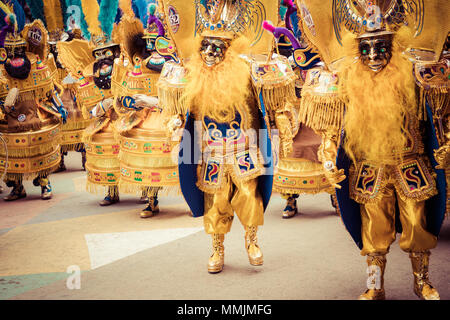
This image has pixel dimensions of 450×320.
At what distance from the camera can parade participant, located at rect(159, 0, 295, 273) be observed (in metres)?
3.33

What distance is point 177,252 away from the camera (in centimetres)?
412

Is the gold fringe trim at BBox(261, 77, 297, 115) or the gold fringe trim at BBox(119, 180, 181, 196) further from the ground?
the gold fringe trim at BBox(261, 77, 297, 115)

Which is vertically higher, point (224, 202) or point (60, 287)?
point (224, 202)

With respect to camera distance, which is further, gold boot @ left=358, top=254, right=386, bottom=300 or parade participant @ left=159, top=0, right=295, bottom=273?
parade participant @ left=159, top=0, right=295, bottom=273

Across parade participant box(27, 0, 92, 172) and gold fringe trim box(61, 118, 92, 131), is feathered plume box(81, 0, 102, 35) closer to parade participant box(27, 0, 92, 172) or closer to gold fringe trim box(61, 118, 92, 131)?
parade participant box(27, 0, 92, 172)

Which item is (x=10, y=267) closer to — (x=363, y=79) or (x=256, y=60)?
(x=256, y=60)

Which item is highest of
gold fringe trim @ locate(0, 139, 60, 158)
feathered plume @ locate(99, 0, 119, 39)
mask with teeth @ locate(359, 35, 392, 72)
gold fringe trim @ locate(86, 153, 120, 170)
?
feathered plume @ locate(99, 0, 119, 39)

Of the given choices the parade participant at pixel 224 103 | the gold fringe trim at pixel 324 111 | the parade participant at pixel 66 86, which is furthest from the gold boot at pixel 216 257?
the parade participant at pixel 66 86

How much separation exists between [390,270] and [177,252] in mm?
1700

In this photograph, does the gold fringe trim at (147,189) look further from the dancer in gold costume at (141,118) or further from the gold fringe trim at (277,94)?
the gold fringe trim at (277,94)

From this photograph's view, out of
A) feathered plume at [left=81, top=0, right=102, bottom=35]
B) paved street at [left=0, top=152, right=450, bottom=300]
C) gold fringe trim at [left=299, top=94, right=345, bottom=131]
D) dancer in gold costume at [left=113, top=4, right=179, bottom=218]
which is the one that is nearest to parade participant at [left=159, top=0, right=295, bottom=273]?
paved street at [left=0, top=152, right=450, bottom=300]

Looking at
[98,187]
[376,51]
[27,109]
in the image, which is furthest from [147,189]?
[376,51]

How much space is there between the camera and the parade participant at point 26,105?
18.4ft

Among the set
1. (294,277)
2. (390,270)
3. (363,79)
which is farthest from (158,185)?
(363,79)
